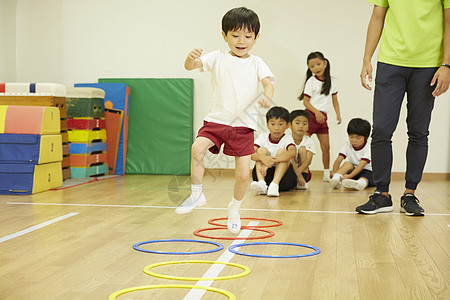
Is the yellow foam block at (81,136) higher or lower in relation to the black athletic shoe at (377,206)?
higher

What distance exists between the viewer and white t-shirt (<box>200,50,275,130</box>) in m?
3.23

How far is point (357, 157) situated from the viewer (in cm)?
577

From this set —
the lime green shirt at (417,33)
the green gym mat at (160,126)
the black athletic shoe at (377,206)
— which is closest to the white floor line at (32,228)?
the black athletic shoe at (377,206)

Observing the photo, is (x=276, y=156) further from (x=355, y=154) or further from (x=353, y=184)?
(x=355, y=154)

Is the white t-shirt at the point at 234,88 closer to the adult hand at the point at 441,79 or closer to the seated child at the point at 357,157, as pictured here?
the adult hand at the point at 441,79

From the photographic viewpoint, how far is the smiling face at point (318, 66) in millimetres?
6238

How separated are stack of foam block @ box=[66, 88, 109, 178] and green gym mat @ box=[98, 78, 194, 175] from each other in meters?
0.74

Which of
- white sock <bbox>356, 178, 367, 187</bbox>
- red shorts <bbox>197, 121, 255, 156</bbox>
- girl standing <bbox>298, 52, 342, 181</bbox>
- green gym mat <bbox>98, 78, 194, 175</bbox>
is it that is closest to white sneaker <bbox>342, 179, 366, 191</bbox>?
white sock <bbox>356, 178, 367, 187</bbox>

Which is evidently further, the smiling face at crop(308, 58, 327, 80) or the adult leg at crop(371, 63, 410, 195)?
the smiling face at crop(308, 58, 327, 80)

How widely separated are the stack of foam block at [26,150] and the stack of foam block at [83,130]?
95 centimetres

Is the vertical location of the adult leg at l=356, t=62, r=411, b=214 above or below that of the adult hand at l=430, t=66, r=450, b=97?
below

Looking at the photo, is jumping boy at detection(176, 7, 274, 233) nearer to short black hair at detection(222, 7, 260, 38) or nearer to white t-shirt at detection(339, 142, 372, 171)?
short black hair at detection(222, 7, 260, 38)

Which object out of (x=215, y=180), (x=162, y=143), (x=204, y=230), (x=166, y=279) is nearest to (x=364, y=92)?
(x=215, y=180)

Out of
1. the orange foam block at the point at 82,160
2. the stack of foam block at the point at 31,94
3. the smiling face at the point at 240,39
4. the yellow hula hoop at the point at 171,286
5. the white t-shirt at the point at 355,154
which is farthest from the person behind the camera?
the orange foam block at the point at 82,160
